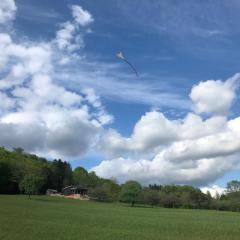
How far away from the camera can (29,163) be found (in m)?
188

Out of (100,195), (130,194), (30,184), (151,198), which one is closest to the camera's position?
(30,184)

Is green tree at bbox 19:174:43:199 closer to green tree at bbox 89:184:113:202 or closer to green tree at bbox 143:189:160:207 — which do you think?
green tree at bbox 89:184:113:202

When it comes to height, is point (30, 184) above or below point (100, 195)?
below

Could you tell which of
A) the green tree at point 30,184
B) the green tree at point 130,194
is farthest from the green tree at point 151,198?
the green tree at point 30,184

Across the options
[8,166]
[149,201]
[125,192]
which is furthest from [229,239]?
[149,201]

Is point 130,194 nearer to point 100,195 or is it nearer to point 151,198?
point 100,195

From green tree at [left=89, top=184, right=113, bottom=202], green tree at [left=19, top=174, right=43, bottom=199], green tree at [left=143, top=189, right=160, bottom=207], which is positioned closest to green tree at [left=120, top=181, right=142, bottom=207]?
green tree at [left=89, top=184, right=113, bottom=202]

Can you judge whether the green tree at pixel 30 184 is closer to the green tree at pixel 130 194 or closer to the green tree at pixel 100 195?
the green tree at pixel 130 194

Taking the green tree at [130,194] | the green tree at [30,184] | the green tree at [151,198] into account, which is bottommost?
the green tree at [30,184]

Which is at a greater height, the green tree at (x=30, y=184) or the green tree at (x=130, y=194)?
the green tree at (x=130, y=194)

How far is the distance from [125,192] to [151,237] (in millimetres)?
120519

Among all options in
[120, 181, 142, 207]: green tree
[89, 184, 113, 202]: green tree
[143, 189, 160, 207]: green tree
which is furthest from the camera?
[143, 189, 160, 207]: green tree

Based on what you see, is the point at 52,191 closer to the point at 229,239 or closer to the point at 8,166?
the point at 8,166

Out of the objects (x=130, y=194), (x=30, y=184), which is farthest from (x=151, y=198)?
(x=30, y=184)
